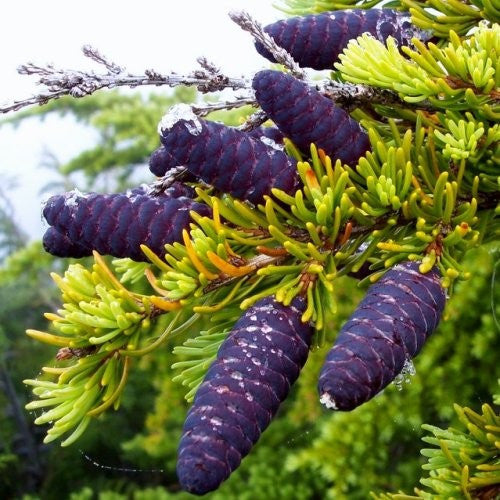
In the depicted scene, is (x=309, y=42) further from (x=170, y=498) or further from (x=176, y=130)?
(x=170, y=498)

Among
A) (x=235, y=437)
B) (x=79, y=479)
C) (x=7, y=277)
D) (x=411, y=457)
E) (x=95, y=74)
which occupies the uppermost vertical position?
(x=95, y=74)

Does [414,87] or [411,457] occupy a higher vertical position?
[414,87]

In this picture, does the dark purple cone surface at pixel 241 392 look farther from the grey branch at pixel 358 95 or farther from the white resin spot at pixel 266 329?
the grey branch at pixel 358 95

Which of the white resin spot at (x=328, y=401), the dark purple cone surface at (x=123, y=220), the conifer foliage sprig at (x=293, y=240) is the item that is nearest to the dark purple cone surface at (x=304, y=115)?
the conifer foliage sprig at (x=293, y=240)

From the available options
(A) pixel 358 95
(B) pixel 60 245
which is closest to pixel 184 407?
(B) pixel 60 245

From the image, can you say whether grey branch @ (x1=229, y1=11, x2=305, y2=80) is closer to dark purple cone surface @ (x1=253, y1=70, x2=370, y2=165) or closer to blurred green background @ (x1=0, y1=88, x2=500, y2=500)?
dark purple cone surface @ (x1=253, y1=70, x2=370, y2=165)

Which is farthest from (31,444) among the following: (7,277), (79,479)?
(7,277)

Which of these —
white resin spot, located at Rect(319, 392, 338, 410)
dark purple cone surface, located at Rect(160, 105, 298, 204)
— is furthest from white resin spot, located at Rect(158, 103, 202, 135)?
white resin spot, located at Rect(319, 392, 338, 410)

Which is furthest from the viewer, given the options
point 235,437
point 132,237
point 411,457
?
point 411,457
